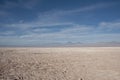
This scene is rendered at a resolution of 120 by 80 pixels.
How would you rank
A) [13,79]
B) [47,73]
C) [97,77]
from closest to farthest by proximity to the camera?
[13,79] < [97,77] < [47,73]

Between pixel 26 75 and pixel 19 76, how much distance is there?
0.54 metres

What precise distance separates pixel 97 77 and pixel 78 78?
138cm

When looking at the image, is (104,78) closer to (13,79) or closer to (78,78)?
(78,78)

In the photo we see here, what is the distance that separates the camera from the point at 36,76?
406 inches

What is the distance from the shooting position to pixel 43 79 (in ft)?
31.9

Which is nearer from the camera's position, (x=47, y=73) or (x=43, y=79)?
(x=43, y=79)

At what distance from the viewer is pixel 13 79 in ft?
30.7

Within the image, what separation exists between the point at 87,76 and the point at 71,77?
1198 mm

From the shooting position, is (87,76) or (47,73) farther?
(47,73)

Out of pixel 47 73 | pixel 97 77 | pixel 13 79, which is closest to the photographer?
pixel 13 79

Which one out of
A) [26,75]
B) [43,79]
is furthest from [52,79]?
[26,75]

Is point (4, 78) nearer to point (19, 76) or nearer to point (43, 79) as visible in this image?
point (19, 76)

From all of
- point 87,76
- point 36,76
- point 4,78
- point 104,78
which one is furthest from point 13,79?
point 104,78

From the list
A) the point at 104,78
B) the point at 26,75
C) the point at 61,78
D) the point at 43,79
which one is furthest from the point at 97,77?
the point at 26,75
